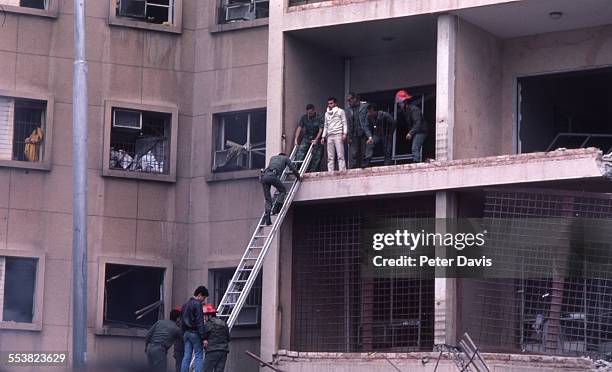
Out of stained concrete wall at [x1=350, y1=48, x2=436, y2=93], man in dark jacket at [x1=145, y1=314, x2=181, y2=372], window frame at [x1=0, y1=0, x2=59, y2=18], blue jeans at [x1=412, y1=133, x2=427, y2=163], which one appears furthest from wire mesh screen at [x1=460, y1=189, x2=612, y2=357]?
window frame at [x1=0, y1=0, x2=59, y2=18]

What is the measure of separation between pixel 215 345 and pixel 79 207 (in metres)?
3.12

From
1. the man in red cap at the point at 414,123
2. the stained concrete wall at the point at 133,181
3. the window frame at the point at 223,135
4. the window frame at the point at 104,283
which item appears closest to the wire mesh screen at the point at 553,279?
the man in red cap at the point at 414,123

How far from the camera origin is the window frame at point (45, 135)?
29.0 m

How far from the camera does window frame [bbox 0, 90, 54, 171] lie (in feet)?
95.1

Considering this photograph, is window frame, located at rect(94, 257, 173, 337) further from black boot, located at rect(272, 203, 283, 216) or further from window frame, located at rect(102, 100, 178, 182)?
black boot, located at rect(272, 203, 283, 216)

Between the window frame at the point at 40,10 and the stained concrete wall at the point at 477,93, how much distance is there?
25.5 feet

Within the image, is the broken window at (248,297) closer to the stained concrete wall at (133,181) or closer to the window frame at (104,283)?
the stained concrete wall at (133,181)

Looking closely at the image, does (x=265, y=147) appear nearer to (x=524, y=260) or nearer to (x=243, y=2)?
(x=243, y=2)

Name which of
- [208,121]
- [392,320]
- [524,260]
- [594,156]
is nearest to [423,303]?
[392,320]

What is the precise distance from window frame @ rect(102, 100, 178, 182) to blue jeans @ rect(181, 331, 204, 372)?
17.0 ft

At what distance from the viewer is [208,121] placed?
30453mm

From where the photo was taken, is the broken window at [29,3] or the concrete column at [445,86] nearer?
the concrete column at [445,86]

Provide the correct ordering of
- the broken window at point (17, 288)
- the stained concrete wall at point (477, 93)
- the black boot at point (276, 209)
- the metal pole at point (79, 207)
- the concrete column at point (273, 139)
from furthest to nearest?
the broken window at point (17, 288), the concrete column at point (273, 139), the black boot at point (276, 209), the stained concrete wall at point (477, 93), the metal pole at point (79, 207)

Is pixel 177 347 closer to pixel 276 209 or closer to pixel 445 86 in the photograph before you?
pixel 276 209
